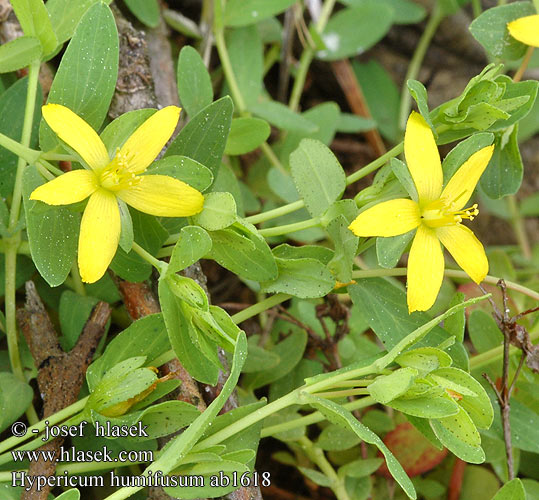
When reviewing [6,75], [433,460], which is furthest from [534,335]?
[6,75]

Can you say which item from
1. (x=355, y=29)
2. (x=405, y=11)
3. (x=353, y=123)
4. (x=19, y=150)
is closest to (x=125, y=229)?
(x=19, y=150)

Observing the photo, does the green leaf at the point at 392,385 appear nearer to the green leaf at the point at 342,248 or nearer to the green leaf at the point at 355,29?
the green leaf at the point at 342,248

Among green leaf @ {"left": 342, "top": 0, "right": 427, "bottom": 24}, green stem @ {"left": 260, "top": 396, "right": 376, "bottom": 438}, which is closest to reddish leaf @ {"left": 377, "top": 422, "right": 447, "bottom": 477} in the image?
green stem @ {"left": 260, "top": 396, "right": 376, "bottom": 438}

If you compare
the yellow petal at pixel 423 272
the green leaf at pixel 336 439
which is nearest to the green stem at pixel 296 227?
the yellow petal at pixel 423 272

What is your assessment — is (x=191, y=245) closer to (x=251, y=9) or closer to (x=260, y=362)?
(x=260, y=362)

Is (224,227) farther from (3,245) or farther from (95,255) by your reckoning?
(3,245)

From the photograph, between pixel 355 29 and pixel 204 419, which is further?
pixel 355 29
